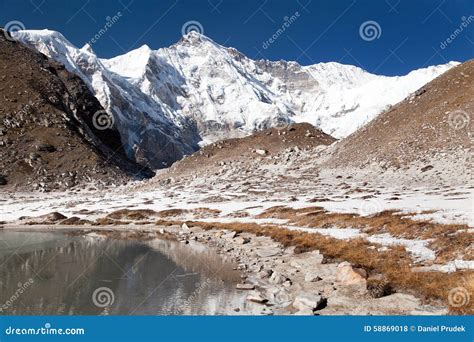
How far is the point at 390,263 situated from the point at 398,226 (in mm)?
10740

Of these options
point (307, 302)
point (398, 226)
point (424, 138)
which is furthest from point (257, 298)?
point (424, 138)

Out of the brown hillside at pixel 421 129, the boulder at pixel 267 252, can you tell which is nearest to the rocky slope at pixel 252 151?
the brown hillside at pixel 421 129

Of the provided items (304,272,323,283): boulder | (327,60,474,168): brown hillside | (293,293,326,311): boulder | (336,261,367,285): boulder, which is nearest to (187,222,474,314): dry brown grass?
(336,261,367,285): boulder

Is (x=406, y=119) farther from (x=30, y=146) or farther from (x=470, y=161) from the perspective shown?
(x=30, y=146)

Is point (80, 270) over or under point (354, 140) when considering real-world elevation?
under

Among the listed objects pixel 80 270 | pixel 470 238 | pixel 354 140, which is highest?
pixel 354 140

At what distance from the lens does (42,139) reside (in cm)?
16088

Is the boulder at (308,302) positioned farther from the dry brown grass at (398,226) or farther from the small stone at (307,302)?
the dry brown grass at (398,226)

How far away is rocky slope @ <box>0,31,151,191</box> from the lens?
484 ft

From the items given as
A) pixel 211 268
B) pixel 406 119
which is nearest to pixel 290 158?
pixel 406 119

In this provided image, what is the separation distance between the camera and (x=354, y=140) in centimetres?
11381

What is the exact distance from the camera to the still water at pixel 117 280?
70.9 feet

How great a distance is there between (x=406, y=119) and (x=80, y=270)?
308 ft

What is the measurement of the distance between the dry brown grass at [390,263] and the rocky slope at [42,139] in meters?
122
